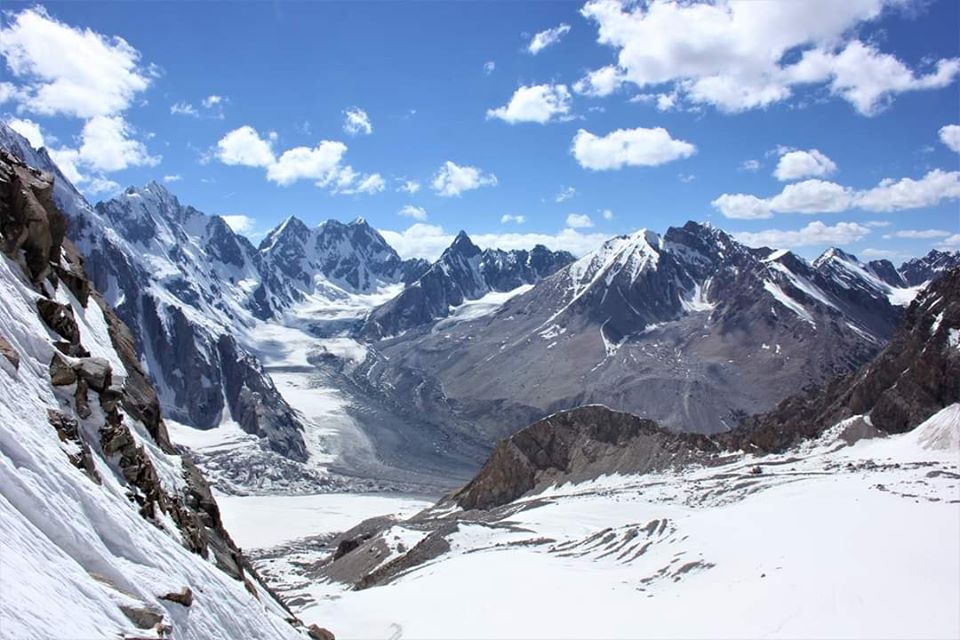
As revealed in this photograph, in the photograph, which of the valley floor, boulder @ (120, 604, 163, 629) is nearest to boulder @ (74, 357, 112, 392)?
boulder @ (120, 604, 163, 629)

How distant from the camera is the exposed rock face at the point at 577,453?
117 m

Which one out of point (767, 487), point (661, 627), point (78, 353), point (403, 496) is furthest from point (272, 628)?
point (403, 496)

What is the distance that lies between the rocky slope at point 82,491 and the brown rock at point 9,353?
0.25 feet

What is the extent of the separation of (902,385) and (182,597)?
123 meters

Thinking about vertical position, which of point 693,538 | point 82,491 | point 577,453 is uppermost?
point 82,491

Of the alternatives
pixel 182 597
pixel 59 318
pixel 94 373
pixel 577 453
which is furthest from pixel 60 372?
pixel 577 453

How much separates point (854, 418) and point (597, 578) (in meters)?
90.5

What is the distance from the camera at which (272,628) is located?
22.4 meters

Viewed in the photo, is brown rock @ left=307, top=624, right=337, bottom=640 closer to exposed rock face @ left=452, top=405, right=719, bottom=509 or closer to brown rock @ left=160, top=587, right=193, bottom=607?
brown rock @ left=160, top=587, right=193, bottom=607

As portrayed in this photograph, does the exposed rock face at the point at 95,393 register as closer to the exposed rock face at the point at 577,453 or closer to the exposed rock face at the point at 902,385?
the exposed rock face at the point at 577,453

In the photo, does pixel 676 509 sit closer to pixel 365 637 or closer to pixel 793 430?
pixel 365 637

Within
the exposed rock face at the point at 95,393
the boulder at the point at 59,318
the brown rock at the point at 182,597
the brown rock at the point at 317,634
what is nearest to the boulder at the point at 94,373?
the exposed rock face at the point at 95,393

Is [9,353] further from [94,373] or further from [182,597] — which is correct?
[182,597]

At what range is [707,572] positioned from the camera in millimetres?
41625
